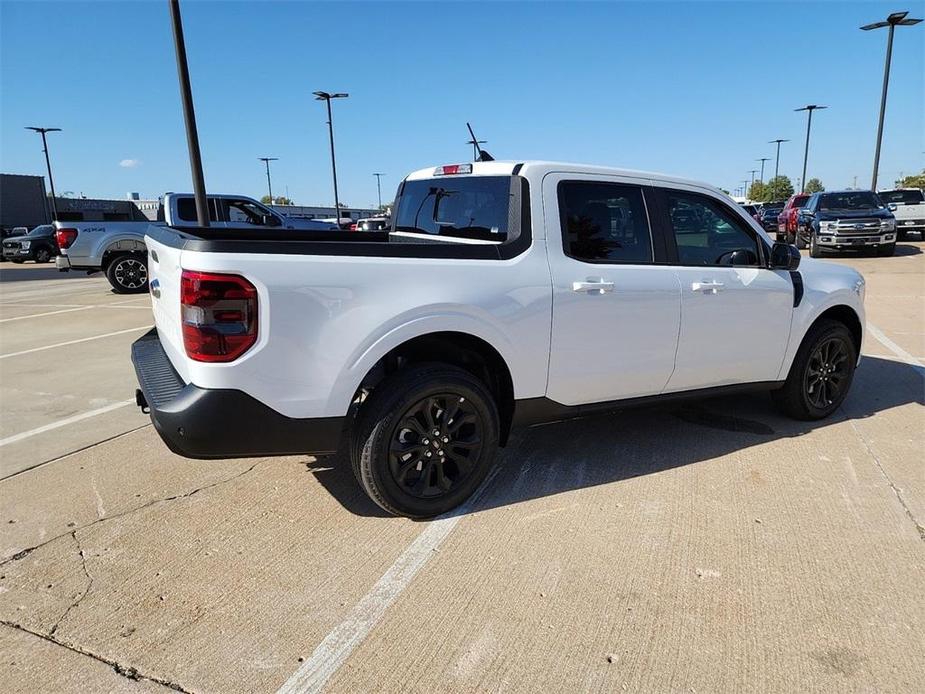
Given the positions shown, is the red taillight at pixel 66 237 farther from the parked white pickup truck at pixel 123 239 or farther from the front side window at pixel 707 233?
the front side window at pixel 707 233

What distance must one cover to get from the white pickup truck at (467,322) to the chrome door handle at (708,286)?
1 cm

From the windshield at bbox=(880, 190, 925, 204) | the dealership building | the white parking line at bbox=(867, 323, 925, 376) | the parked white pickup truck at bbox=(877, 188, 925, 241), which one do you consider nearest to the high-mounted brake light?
the white parking line at bbox=(867, 323, 925, 376)

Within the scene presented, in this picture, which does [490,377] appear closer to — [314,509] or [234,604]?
[314,509]

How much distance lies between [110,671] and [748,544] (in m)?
2.66

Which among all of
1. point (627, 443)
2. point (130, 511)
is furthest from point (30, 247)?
point (627, 443)

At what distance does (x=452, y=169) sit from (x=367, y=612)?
259 cm

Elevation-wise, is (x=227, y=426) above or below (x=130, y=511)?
above

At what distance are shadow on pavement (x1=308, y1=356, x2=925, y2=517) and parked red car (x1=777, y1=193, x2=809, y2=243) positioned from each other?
16.4 metres

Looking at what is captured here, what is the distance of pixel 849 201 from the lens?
1750cm

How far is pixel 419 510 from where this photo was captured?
10.4 feet

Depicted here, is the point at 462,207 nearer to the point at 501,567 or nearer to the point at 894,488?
the point at 501,567

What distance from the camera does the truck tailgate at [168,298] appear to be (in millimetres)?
2799

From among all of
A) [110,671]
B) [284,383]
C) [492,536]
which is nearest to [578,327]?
[492,536]

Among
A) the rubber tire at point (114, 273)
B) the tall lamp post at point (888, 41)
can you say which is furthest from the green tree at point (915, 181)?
the rubber tire at point (114, 273)
